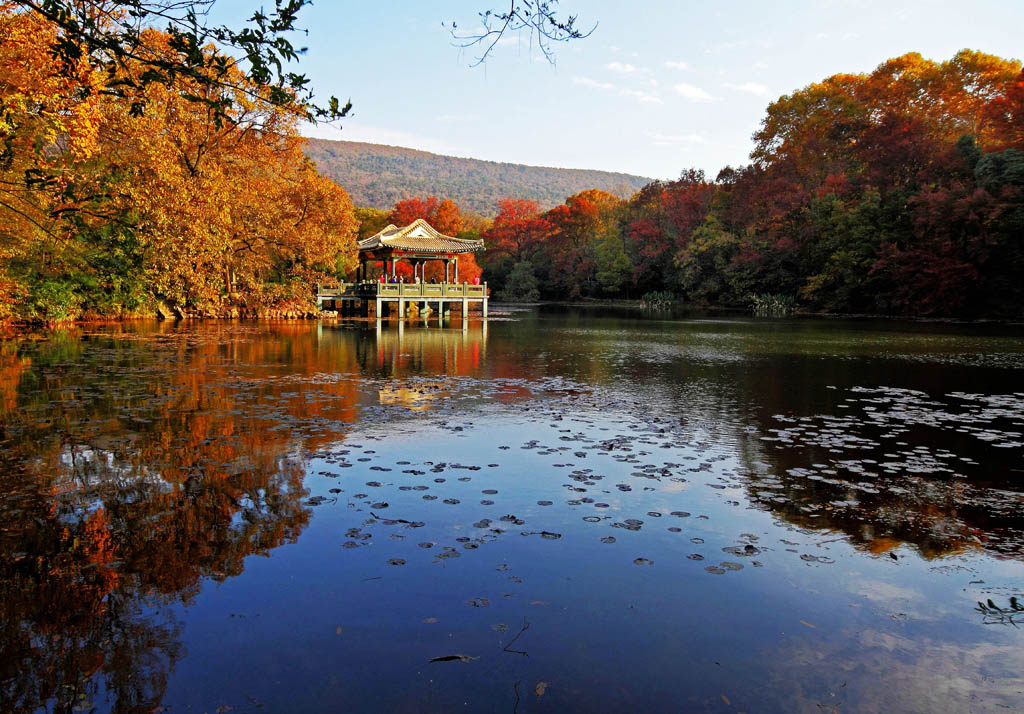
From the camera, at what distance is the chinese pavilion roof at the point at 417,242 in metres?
34.6

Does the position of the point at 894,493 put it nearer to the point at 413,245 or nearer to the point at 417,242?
the point at 413,245

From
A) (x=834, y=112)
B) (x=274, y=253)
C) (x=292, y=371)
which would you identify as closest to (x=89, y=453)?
(x=292, y=371)

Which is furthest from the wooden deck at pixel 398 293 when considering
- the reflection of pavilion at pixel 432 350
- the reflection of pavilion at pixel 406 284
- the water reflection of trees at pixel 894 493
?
the water reflection of trees at pixel 894 493

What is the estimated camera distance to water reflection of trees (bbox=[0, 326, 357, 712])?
291 centimetres

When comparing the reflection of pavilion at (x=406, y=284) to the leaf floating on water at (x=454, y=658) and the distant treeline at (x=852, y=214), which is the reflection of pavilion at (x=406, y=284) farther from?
the leaf floating on water at (x=454, y=658)

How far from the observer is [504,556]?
409 centimetres

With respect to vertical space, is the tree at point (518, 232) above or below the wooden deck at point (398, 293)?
above

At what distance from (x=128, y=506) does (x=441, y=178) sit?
173 meters

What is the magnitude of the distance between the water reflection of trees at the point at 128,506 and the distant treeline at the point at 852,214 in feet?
118

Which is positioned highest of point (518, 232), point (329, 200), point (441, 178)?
point (441, 178)

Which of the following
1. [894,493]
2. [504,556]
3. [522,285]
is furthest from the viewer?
[522,285]

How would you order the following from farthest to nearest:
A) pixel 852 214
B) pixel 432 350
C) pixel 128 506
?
1. pixel 852 214
2. pixel 432 350
3. pixel 128 506

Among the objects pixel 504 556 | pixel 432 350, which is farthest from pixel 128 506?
pixel 432 350

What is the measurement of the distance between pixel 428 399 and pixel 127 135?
21172 millimetres
